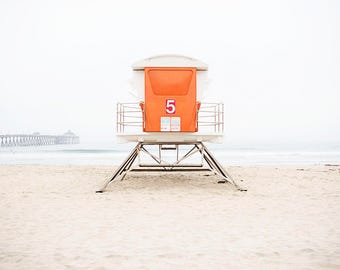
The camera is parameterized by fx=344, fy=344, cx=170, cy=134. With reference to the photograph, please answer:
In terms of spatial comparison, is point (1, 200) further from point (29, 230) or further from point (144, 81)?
point (144, 81)

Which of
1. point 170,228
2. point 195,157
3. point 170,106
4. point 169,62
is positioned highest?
point 169,62

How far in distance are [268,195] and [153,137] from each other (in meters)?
3.37

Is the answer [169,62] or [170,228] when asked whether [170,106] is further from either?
[170,228]

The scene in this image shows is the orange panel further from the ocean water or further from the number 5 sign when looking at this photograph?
the ocean water

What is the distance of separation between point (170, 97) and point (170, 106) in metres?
0.26

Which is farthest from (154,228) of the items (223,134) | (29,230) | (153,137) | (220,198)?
(223,134)

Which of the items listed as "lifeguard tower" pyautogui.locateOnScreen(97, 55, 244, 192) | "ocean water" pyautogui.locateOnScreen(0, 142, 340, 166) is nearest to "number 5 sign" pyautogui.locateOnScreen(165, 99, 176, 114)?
"lifeguard tower" pyautogui.locateOnScreen(97, 55, 244, 192)

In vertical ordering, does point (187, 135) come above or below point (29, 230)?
above

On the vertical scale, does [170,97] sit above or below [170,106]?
above

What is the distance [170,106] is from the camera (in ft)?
31.4

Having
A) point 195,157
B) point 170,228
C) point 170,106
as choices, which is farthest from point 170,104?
point 195,157

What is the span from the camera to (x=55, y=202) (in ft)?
25.1

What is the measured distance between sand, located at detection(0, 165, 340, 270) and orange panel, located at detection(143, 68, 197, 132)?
194 centimetres

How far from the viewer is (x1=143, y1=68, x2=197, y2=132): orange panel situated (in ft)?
31.3
